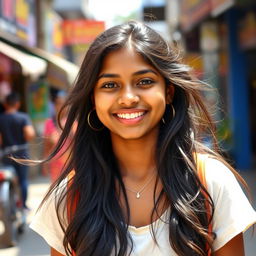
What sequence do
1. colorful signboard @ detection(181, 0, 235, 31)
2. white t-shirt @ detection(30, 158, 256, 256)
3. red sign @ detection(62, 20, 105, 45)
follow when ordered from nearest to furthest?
white t-shirt @ detection(30, 158, 256, 256), colorful signboard @ detection(181, 0, 235, 31), red sign @ detection(62, 20, 105, 45)

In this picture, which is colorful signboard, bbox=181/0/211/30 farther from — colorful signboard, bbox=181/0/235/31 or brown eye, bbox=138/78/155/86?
brown eye, bbox=138/78/155/86

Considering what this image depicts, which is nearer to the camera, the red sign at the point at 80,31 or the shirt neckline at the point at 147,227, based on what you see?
the shirt neckline at the point at 147,227

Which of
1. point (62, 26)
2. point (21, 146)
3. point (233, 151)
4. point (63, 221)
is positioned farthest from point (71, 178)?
point (62, 26)

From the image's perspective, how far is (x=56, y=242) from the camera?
2029 millimetres

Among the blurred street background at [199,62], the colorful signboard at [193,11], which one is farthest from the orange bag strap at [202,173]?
the colorful signboard at [193,11]

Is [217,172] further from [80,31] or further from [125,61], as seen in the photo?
[80,31]

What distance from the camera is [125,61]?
1.96 metres

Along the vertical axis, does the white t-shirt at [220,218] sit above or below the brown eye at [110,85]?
below

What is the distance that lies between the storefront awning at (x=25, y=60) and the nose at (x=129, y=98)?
32.7 feet

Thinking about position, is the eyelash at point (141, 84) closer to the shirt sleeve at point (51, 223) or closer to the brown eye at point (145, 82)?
the brown eye at point (145, 82)

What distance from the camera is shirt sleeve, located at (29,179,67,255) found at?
2016 millimetres

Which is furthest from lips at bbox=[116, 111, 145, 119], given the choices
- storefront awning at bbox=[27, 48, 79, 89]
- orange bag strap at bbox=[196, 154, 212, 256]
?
storefront awning at bbox=[27, 48, 79, 89]

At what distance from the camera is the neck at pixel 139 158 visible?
2082 mm

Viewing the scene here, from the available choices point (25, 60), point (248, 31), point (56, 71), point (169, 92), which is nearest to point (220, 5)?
point (248, 31)
